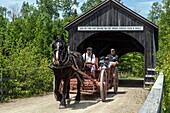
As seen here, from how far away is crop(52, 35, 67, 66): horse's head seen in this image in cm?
888

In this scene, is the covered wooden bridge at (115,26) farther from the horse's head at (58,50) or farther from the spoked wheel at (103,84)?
the horse's head at (58,50)

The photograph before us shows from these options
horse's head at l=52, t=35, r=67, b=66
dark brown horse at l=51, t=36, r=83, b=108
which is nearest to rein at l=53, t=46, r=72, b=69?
dark brown horse at l=51, t=36, r=83, b=108

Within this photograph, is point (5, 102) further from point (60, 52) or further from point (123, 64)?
point (123, 64)

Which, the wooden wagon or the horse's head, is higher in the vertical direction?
the horse's head

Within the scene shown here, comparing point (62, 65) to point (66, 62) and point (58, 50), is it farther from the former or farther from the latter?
point (58, 50)

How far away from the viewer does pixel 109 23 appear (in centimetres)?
1792

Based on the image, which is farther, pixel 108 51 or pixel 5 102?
pixel 108 51

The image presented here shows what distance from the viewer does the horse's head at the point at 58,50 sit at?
8875 millimetres

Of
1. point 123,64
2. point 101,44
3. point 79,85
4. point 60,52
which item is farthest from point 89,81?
point 123,64

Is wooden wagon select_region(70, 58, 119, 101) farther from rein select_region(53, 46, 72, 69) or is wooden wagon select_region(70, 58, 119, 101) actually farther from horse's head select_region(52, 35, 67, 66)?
horse's head select_region(52, 35, 67, 66)

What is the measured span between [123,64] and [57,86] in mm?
37527

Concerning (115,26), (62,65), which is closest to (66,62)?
(62,65)

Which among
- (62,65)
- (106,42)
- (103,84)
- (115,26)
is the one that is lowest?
(103,84)

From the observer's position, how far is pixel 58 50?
350 inches
